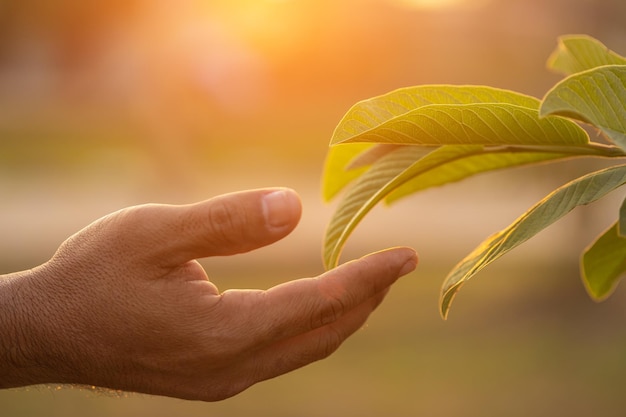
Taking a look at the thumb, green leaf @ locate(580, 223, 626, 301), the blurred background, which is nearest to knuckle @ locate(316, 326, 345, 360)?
the thumb

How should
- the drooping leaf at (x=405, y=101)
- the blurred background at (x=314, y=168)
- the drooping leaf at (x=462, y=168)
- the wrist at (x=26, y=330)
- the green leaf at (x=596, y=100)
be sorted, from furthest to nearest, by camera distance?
1. the blurred background at (x=314, y=168)
2. the wrist at (x=26, y=330)
3. the drooping leaf at (x=462, y=168)
4. the drooping leaf at (x=405, y=101)
5. the green leaf at (x=596, y=100)

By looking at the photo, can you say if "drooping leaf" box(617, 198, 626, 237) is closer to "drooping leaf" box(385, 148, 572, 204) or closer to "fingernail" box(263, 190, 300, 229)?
"drooping leaf" box(385, 148, 572, 204)

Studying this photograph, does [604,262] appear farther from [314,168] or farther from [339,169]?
[314,168]

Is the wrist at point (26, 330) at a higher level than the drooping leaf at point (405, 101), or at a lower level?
lower

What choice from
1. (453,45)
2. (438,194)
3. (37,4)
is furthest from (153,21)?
(438,194)

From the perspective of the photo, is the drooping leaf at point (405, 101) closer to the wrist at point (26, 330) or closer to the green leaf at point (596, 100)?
the green leaf at point (596, 100)

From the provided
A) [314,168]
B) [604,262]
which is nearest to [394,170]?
[604,262]

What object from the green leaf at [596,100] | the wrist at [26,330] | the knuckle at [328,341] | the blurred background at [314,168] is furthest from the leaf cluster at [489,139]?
the blurred background at [314,168]
